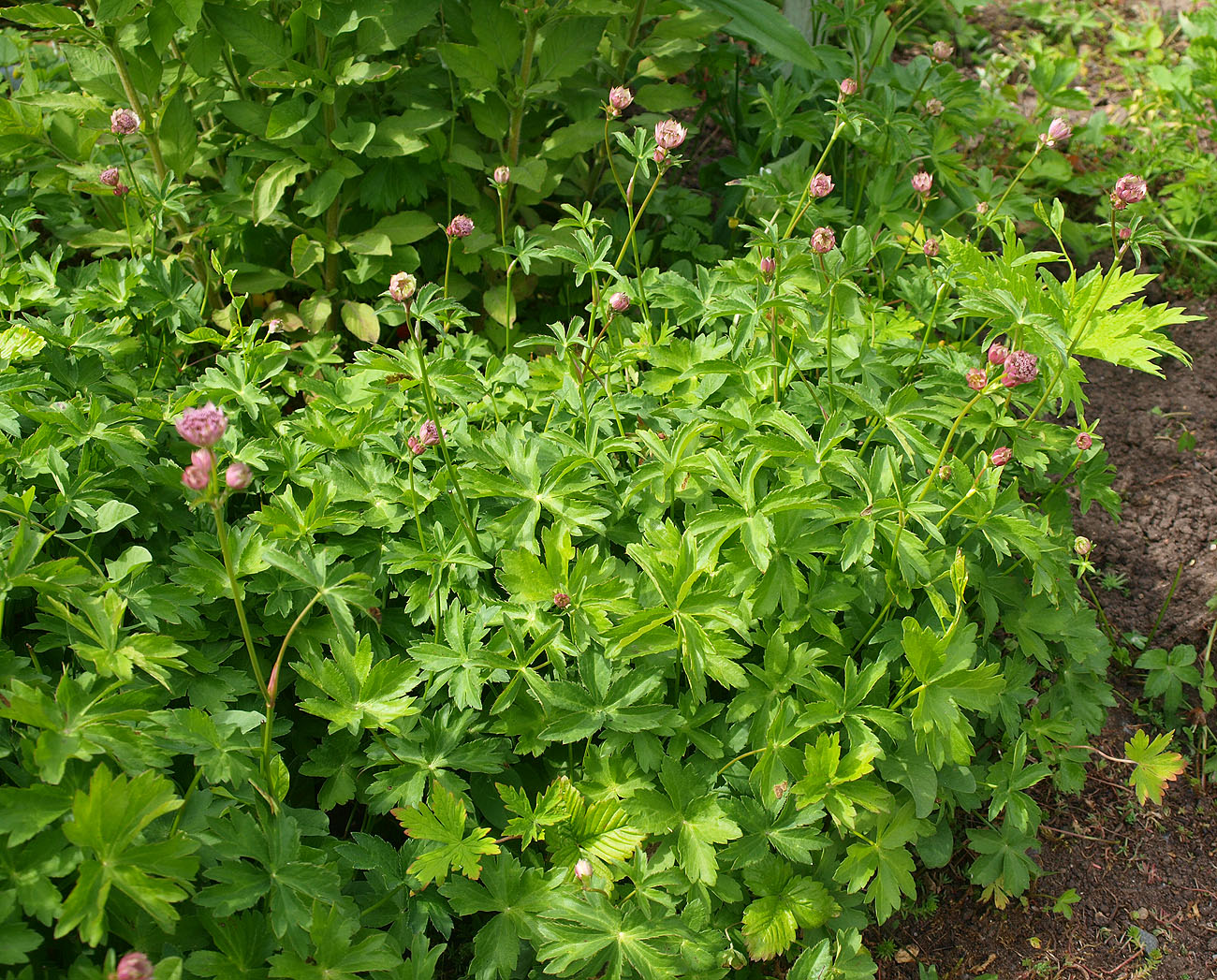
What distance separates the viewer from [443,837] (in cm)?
158

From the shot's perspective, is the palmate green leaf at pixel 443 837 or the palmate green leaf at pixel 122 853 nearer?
the palmate green leaf at pixel 122 853

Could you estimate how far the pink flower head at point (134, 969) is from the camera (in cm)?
116

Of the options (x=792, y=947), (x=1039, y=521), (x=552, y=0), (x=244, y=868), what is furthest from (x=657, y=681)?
(x=552, y=0)

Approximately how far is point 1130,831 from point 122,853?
2.06 metres

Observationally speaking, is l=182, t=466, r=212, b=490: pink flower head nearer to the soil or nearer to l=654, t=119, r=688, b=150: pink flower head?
l=654, t=119, r=688, b=150: pink flower head

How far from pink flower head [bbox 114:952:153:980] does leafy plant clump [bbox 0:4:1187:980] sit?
0.31ft

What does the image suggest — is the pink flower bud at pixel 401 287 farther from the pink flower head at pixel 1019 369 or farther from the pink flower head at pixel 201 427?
the pink flower head at pixel 1019 369

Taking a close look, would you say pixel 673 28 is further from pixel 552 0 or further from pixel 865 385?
pixel 865 385

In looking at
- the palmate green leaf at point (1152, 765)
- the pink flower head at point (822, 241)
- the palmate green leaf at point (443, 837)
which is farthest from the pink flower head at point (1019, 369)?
the palmate green leaf at point (443, 837)

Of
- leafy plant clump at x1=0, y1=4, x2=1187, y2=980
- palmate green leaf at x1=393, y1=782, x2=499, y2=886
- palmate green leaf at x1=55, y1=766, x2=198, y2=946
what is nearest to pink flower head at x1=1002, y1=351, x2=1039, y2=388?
leafy plant clump at x1=0, y1=4, x2=1187, y2=980

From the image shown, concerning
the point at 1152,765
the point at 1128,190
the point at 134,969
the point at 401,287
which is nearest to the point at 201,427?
the point at 401,287

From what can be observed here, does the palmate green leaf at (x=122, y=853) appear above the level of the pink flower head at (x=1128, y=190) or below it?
below

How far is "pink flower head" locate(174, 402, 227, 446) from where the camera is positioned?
1.26 meters

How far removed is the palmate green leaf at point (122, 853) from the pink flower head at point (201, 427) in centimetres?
45
